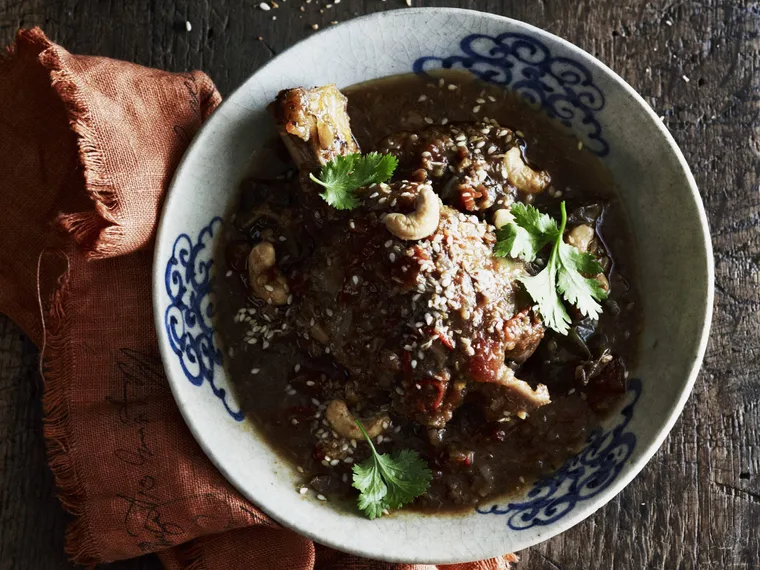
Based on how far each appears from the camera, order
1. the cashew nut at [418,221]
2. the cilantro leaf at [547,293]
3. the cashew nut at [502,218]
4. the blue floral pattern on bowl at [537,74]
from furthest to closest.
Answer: the blue floral pattern on bowl at [537,74] < the cashew nut at [502,218] < the cilantro leaf at [547,293] < the cashew nut at [418,221]

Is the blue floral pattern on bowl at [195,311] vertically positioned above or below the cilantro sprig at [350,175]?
below

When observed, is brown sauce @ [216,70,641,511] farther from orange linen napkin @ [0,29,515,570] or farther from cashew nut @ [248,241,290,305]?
orange linen napkin @ [0,29,515,570]

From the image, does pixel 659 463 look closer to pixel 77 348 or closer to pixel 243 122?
pixel 243 122

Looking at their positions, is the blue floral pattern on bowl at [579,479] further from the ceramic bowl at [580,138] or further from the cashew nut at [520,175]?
the cashew nut at [520,175]

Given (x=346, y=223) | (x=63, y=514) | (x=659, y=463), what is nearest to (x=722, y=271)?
(x=659, y=463)

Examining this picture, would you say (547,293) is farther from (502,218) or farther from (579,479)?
(579,479)

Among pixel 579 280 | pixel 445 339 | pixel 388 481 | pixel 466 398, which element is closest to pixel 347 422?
pixel 388 481

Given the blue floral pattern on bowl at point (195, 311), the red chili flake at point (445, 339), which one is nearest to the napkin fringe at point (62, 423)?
the blue floral pattern on bowl at point (195, 311)
